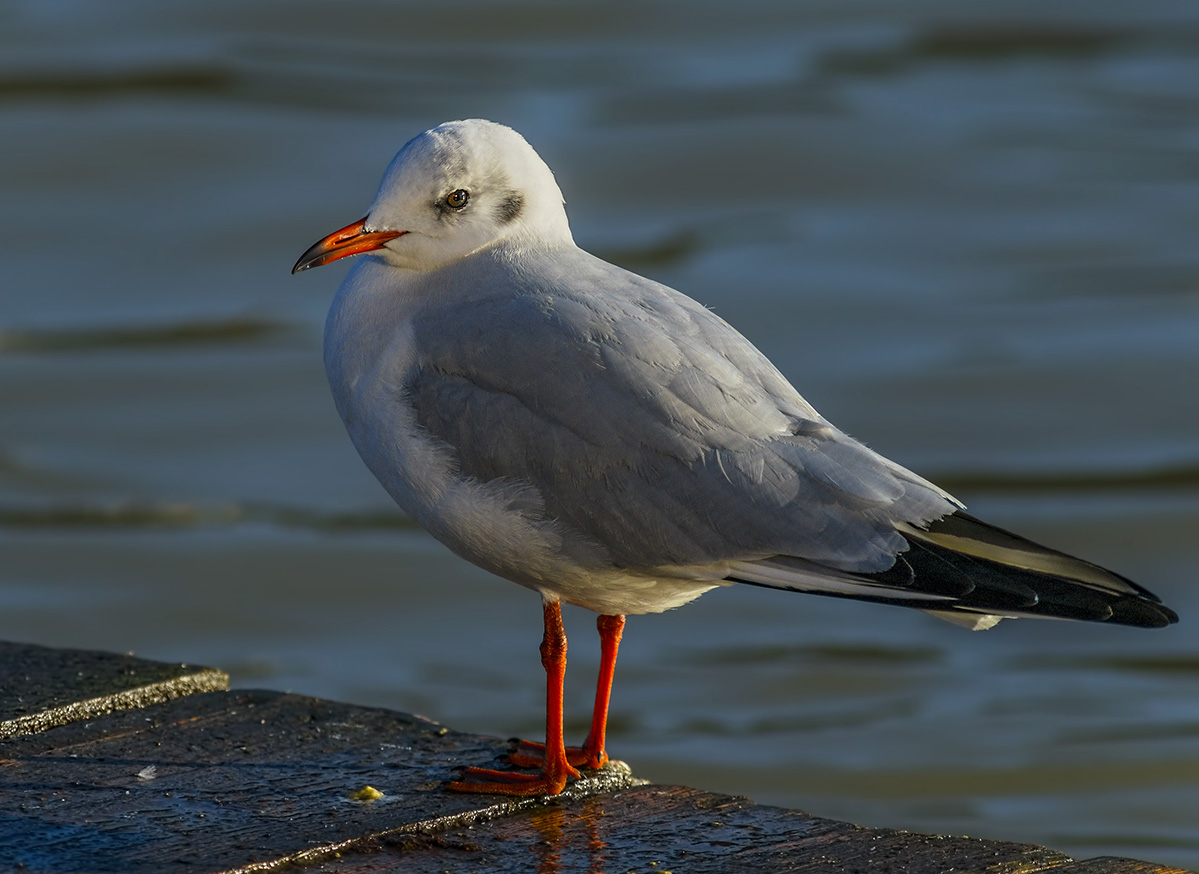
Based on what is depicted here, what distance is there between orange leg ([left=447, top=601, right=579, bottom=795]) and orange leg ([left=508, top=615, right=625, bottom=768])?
0.23 feet

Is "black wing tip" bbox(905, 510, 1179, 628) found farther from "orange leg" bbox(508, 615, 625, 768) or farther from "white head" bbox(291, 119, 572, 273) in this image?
"white head" bbox(291, 119, 572, 273)

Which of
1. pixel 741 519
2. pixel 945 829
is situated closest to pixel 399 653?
pixel 945 829

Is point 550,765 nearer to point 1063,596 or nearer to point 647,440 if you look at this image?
point 647,440

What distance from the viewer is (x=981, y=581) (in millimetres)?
3760

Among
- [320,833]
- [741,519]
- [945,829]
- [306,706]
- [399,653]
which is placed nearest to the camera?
[320,833]

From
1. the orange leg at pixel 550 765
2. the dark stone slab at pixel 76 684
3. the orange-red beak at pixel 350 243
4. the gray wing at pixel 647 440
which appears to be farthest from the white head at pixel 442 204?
the dark stone slab at pixel 76 684

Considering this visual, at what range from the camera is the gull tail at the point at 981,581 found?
3707mm

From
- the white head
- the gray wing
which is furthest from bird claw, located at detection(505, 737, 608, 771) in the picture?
the white head

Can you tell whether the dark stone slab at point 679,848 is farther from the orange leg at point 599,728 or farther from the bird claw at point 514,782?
the orange leg at point 599,728

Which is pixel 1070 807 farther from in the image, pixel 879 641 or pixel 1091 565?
pixel 1091 565

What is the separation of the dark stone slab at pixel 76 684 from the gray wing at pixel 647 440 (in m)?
0.92

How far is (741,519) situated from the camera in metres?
4.03

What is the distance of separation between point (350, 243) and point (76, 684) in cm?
120

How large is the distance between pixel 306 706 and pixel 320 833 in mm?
797
